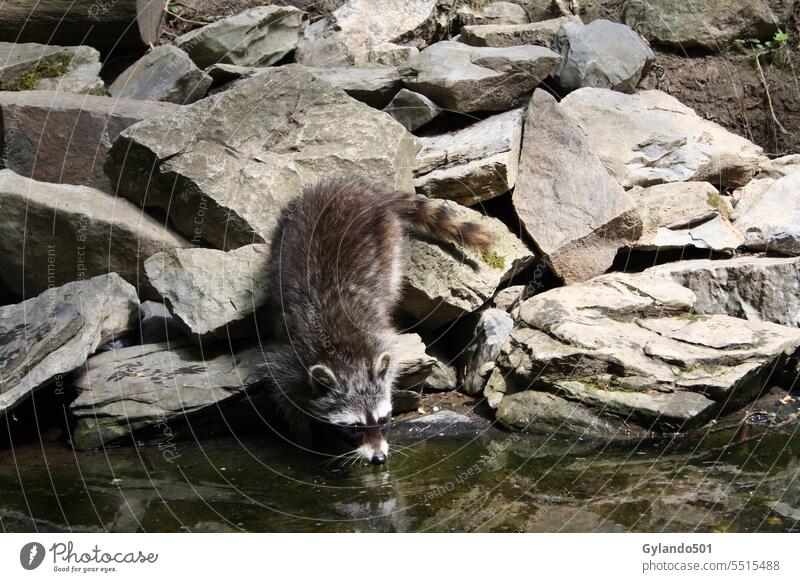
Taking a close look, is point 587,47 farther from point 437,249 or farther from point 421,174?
point 437,249

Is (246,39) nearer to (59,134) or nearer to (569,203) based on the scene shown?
(59,134)

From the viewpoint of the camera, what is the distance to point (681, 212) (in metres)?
8.65

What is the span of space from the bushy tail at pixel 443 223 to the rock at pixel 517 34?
349 centimetres

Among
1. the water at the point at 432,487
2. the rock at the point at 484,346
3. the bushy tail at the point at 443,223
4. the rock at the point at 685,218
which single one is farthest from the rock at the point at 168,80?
the rock at the point at 685,218

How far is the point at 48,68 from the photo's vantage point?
10070 millimetres

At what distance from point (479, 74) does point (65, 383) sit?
5392mm

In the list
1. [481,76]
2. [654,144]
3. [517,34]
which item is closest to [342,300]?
[481,76]

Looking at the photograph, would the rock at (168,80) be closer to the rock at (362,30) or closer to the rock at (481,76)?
the rock at (362,30)

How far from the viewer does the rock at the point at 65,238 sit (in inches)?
311

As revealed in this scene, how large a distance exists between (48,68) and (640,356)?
25.3ft

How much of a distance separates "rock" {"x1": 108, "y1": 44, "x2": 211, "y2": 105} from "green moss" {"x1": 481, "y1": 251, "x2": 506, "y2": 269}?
14.1 feet

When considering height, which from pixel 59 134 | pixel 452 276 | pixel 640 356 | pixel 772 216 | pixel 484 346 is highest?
pixel 59 134

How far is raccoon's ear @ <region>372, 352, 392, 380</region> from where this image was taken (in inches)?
259

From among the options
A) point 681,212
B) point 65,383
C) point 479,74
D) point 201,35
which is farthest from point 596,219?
point 201,35
